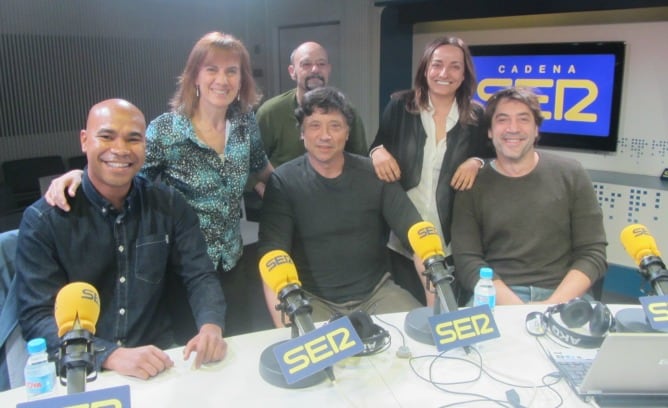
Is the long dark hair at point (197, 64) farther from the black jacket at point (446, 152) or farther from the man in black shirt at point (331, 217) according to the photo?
the black jacket at point (446, 152)

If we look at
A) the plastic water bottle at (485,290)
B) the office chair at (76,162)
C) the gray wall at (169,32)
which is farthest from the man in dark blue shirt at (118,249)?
the gray wall at (169,32)

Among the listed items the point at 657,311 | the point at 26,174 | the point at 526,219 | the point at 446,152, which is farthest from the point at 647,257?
the point at 26,174

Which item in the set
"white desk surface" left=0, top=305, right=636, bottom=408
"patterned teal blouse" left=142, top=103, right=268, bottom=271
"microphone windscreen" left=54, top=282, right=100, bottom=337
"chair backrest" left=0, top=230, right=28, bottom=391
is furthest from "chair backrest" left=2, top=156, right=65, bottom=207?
"microphone windscreen" left=54, top=282, right=100, bottom=337

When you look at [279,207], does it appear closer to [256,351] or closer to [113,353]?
[256,351]

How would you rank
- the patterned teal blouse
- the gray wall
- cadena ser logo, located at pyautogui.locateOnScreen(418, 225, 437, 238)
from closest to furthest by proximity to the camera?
cadena ser logo, located at pyautogui.locateOnScreen(418, 225, 437, 238), the patterned teal blouse, the gray wall

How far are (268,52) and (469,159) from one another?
464cm

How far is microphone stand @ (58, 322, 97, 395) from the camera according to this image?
1.05 metres

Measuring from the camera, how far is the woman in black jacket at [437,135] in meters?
2.27

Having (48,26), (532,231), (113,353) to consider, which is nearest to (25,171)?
(48,26)

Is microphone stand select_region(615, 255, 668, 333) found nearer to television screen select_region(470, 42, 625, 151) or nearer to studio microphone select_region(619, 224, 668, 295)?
studio microphone select_region(619, 224, 668, 295)

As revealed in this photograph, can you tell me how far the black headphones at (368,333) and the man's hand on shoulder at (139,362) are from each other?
0.45 m

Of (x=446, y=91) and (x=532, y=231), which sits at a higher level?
(x=446, y=91)

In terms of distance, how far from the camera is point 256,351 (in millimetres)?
1502

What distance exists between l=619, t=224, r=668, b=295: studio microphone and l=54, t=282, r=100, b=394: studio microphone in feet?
4.67
